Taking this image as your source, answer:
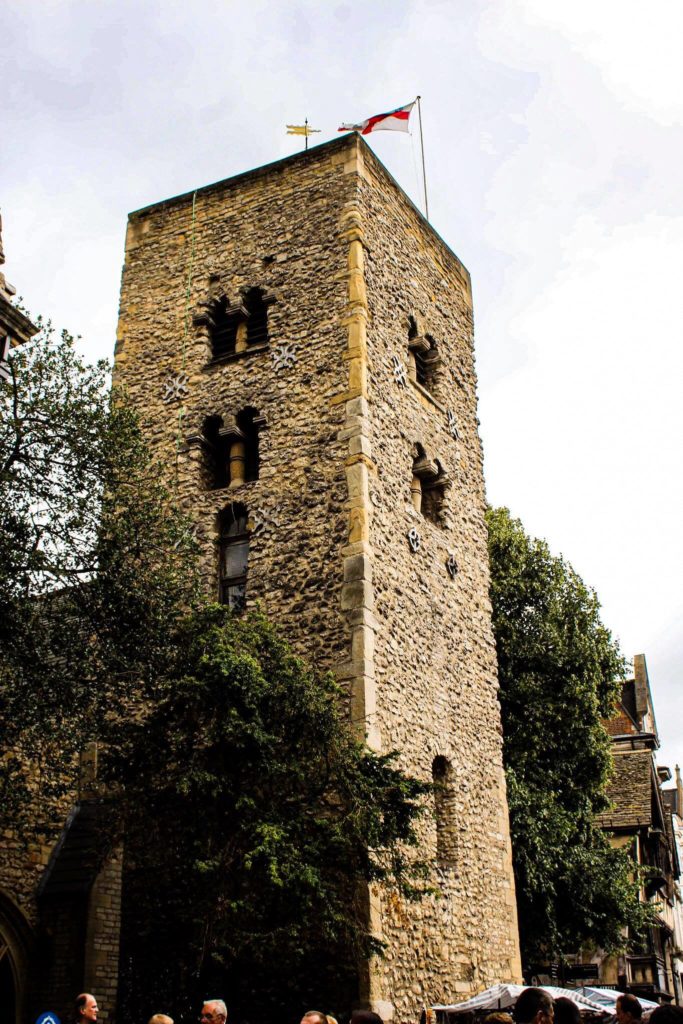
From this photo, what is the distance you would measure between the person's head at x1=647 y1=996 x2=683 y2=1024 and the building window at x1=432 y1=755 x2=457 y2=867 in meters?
10.2

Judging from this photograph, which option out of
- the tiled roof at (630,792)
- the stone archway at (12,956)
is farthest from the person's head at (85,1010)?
the tiled roof at (630,792)

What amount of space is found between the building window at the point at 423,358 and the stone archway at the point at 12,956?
10998 millimetres

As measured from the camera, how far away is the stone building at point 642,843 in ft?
84.4

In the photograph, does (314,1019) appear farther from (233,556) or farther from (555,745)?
(555,745)

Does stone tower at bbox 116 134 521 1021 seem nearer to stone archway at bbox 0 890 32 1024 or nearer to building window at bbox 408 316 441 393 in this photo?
building window at bbox 408 316 441 393

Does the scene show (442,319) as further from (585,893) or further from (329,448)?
(585,893)

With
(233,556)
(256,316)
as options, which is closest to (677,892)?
(233,556)

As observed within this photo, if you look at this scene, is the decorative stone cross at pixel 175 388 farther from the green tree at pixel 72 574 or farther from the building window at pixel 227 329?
the green tree at pixel 72 574

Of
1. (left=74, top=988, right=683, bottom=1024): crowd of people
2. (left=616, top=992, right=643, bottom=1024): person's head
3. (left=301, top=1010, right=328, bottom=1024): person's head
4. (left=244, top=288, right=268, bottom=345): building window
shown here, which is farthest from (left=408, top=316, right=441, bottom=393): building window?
(left=301, top=1010, right=328, bottom=1024): person's head

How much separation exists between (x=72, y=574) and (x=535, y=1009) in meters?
8.35

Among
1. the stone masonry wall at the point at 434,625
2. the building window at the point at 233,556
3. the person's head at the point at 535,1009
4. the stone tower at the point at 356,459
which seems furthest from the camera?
the building window at the point at 233,556

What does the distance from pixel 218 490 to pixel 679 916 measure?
127 ft

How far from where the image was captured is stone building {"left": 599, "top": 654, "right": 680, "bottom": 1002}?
1013 inches

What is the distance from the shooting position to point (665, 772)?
4306 cm
